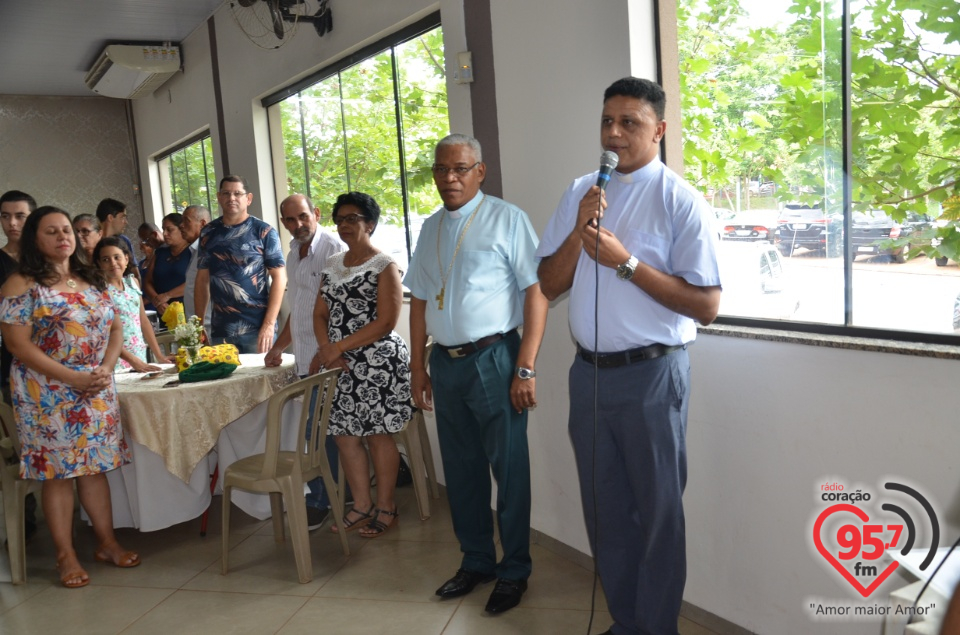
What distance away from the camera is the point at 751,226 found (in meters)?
2.41

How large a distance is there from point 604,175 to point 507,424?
41.8 inches

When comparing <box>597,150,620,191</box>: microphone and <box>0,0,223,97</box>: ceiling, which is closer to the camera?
<box>597,150,620,191</box>: microphone

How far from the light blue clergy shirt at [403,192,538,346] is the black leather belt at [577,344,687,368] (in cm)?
56

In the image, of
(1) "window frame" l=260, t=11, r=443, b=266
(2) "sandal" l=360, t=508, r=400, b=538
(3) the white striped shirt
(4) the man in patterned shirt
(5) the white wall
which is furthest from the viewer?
(4) the man in patterned shirt

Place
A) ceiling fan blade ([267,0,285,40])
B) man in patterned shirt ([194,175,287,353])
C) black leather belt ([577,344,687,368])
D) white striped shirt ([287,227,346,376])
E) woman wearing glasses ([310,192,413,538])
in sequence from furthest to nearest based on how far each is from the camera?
ceiling fan blade ([267,0,285,40]) → man in patterned shirt ([194,175,287,353]) → white striped shirt ([287,227,346,376]) → woman wearing glasses ([310,192,413,538]) → black leather belt ([577,344,687,368])

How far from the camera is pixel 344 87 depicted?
4699 mm

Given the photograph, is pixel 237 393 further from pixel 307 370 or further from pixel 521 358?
pixel 521 358

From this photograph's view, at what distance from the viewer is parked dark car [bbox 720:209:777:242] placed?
2.34 metres

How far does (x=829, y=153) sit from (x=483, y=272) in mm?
1108

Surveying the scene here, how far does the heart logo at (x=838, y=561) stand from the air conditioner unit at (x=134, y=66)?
6.73 metres

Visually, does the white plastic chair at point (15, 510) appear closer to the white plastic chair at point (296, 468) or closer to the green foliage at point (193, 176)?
the white plastic chair at point (296, 468)

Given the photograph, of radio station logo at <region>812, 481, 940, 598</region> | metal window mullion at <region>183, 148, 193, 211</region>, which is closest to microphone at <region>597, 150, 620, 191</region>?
radio station logo at <region>812, 481, 940, 598</region>

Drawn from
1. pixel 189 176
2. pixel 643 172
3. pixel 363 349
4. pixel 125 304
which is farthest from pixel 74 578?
pixel 189 176

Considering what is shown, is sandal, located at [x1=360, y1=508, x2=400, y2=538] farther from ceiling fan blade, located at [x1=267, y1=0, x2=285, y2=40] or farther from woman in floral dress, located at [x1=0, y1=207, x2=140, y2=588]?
ceiling fan blade, located at [x1=267, y1=0, x2=285, y2=40]
